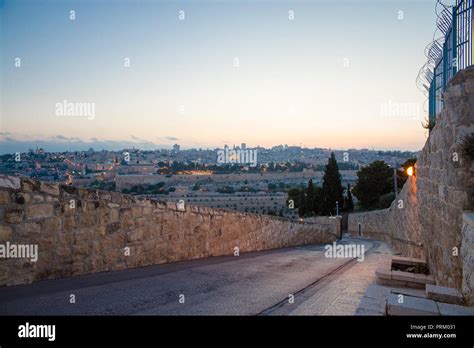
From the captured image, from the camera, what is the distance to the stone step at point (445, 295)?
3.61m

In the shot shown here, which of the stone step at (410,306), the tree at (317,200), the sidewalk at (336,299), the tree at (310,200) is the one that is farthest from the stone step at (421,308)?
the tree at (310,200)

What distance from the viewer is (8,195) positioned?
13.4ft

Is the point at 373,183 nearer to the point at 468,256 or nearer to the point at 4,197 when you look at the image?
the point at 468,256

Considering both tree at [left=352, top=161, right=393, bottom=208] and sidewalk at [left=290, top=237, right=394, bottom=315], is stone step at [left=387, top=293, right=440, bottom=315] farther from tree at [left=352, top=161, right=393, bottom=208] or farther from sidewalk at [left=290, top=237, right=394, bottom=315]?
tree at [left=352, top=161, right=393, bottom=208]

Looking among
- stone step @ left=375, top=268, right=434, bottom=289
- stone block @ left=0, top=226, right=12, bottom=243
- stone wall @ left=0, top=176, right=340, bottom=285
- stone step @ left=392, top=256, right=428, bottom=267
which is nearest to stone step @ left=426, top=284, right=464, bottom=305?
stone step @ left=375, top=268, right=434, bottom=289

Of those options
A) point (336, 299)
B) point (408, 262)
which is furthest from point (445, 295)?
point (408, 262)

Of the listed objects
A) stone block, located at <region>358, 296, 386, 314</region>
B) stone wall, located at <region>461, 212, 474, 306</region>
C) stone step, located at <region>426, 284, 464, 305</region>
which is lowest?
stone block, located at <region>358, 296, 386, 314</region>

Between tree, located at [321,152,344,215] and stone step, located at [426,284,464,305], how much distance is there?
110 ft

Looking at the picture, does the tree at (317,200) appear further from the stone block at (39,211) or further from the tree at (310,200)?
the stone block at (39,211)

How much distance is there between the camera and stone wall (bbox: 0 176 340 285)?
164 inches

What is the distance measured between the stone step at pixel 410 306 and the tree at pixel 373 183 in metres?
33.2

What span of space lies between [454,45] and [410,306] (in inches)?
185
